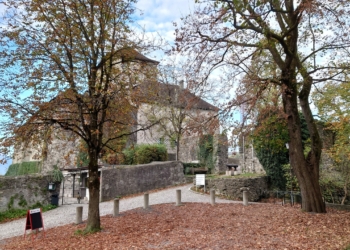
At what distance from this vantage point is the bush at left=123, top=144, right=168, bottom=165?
22.6m

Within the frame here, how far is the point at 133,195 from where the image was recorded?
57.9ft

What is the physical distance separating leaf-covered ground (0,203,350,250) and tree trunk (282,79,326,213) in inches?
24.5

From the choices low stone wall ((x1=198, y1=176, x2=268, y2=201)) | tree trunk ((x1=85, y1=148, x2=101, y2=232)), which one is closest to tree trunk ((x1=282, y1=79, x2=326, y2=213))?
low stone wall ((x1=198, y1=176, x2=268, y2=201))

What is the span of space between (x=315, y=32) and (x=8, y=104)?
10955 mm

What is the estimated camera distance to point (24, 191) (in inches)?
575

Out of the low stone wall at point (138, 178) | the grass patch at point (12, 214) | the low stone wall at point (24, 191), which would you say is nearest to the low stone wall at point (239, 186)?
the low stone wall at point (138, 178)

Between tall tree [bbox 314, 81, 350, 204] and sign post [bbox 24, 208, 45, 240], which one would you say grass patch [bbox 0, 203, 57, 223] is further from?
tall tree [bbox 314, 81, 350, 204]

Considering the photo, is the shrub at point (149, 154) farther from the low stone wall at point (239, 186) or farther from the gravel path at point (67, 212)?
the low stone wall at point (239, 186)

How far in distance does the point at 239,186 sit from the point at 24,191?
438 inches

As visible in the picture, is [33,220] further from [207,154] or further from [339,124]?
[207,154]

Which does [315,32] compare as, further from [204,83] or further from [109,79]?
[109,79]

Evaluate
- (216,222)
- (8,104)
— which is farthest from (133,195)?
(8,104)

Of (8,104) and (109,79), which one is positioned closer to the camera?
(8,104)

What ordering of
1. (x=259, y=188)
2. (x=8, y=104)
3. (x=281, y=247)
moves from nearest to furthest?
(x=281, y=247) → (x=8, y=104) → (x=259, y=188)
